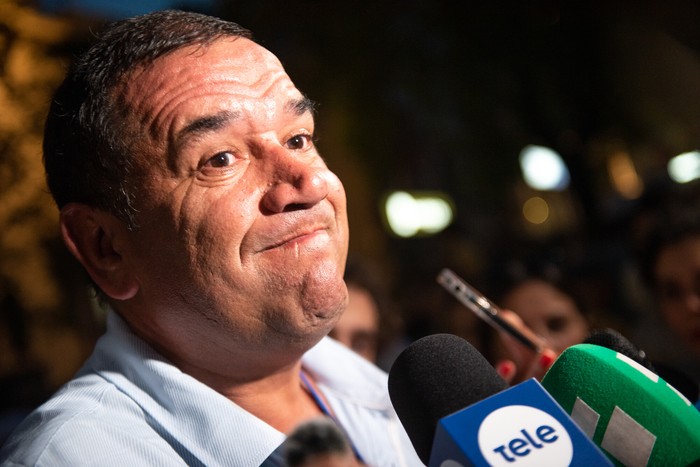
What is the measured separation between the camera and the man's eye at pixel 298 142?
1176 mm

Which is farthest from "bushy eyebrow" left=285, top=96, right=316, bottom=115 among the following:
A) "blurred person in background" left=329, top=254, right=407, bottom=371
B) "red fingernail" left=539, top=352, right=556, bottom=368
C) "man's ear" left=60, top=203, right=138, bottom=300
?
"blurred person in background" left=329, top=254, right=407, bottom=371

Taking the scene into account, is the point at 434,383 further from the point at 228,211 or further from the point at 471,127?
the point at 471,127

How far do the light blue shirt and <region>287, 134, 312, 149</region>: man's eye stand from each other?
43cm

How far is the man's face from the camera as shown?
3.39ft

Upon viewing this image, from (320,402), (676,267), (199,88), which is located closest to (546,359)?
(320,402)

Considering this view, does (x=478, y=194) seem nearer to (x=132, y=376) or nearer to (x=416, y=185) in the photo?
(x=416, y=185)

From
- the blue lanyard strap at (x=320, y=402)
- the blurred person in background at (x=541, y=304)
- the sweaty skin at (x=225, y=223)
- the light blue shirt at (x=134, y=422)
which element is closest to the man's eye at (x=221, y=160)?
the sweaty skin at (x=225, y=223)

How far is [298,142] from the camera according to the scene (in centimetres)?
119

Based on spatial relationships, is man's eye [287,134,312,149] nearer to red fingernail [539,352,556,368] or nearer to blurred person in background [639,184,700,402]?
red fingernail [539,352,556,368]

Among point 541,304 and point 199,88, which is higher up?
point 199,88

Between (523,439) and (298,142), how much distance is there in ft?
2.15

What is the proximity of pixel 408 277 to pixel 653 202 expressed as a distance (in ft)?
12.3

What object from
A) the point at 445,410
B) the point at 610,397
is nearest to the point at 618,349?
the point at 610,397

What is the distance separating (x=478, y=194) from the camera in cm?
714
